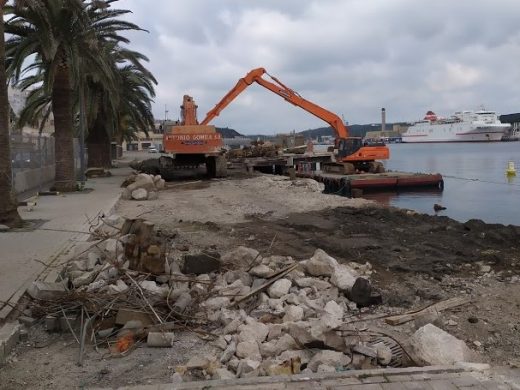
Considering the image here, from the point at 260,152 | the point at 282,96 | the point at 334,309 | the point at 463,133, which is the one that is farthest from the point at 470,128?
the point at 334,309

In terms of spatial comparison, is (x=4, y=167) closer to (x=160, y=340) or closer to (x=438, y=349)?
(x=160, y=340)

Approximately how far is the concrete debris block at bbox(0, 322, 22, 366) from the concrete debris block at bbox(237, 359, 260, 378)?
85.9 inches

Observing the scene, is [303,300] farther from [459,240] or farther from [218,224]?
[218,224]

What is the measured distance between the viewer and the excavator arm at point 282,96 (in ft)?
114

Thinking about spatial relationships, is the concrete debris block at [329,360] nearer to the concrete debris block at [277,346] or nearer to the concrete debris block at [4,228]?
the concrete debris block at [277,346]

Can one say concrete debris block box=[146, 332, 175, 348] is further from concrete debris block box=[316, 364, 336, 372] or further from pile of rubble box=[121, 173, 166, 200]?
pile of rubble box=[121, 173, 166, 200]

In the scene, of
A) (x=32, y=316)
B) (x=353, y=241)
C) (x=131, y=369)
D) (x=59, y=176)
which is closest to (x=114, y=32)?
(x=59, y=176)

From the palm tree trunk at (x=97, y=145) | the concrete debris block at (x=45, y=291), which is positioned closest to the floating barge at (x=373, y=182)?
the palm tree trunk at (x=97, y=145)

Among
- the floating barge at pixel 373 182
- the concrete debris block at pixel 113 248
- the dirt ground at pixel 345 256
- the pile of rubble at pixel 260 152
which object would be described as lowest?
the floating barge at pixel 373 182

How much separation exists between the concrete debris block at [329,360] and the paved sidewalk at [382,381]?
36 cm

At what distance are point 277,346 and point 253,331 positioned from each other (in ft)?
1.12

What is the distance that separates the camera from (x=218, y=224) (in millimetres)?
13469

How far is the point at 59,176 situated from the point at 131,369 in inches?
682

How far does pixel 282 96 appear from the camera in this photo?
124 ft
